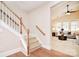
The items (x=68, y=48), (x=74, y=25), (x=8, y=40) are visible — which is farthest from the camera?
(x=74, y=25)

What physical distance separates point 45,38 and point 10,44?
1.82 metres

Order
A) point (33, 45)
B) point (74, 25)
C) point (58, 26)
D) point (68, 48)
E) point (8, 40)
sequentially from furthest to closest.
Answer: point (58, 26)
point (74, 25)
point (68, 48)
point (33, 45)
point (8, 40)

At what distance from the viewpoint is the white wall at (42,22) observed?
14.0ft

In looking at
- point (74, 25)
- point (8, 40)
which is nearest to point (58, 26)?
point (74, 25)

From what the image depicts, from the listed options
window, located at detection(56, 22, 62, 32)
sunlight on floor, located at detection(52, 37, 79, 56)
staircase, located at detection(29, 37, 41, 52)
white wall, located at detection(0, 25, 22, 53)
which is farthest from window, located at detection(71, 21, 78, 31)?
white wall, located at detection(0, 25, 22, 53)

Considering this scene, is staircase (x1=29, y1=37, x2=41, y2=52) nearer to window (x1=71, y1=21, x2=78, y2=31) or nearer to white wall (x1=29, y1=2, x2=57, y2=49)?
white wall (x1=29, y1=2, x2=57, y2=49)

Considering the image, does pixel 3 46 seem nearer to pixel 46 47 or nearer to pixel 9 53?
pixel 9 53

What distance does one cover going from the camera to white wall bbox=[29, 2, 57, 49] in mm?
4262

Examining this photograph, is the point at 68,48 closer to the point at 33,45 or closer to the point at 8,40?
the point at 33,45

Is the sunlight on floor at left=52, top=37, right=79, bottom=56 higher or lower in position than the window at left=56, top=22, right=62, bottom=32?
lower

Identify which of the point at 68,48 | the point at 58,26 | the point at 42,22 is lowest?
the point at 68,48

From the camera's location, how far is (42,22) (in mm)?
4656

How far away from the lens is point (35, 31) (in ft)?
17.2

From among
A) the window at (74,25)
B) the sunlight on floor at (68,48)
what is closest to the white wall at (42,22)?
the sunlight on floor at (68,48)
